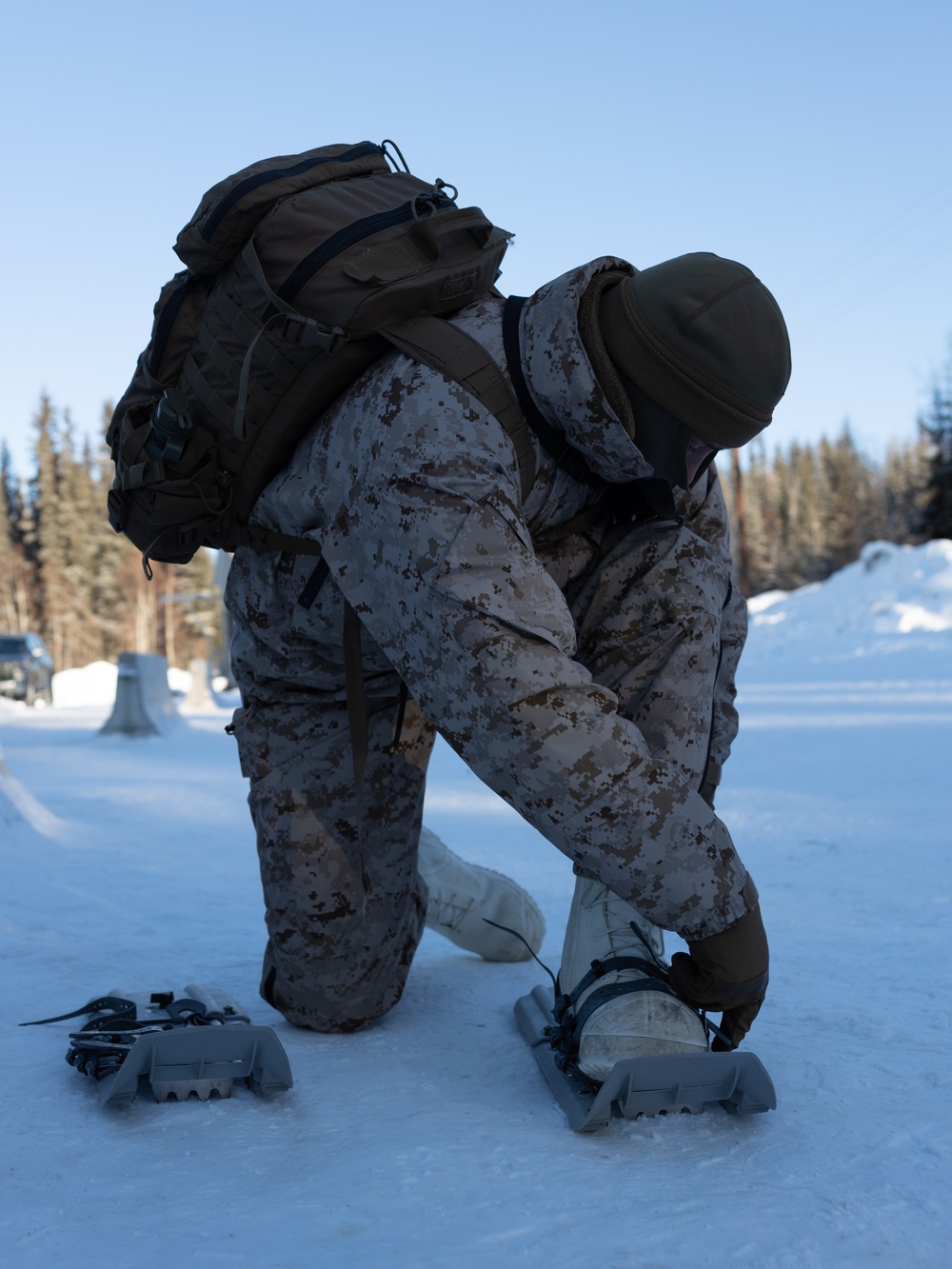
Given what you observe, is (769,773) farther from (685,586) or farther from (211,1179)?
(211,1179)

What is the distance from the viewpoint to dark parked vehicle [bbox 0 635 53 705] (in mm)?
21906

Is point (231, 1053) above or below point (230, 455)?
below

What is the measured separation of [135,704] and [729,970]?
30.0 feet

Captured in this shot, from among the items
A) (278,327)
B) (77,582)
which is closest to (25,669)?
(278,327)

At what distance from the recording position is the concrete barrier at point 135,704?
33.2ft

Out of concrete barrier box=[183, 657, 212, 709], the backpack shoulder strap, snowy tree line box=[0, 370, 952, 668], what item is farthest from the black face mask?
snowy tree line box=[0, 370, 952, 668]

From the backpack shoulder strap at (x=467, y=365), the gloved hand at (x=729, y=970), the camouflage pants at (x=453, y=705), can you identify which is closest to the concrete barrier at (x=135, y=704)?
the camouflage pants at (x=453, y=705)

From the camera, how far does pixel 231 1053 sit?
5.54ft

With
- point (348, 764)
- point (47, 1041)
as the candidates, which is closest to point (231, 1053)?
point (47, 1041)

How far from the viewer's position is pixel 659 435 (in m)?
1.72

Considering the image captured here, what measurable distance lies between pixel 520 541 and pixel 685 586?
0.54 meters

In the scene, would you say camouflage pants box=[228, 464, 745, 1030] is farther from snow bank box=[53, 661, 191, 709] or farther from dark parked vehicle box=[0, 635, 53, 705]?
snow bank box=[53, 661, 191, 709]

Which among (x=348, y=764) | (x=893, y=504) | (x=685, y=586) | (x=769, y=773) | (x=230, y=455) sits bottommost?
(x=769, y=773)

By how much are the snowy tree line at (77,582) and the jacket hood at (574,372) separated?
52.5 m
